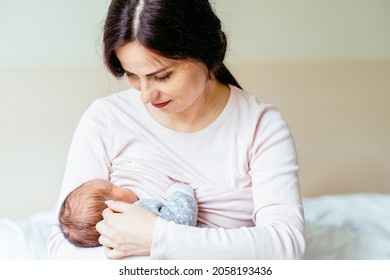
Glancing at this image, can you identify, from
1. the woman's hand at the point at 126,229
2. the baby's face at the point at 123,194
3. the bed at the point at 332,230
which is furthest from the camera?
the bed at the point at 332,230

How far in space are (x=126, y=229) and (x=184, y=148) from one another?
20 cm

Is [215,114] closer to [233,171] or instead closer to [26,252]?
[233,171]

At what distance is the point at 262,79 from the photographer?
57.9 inches

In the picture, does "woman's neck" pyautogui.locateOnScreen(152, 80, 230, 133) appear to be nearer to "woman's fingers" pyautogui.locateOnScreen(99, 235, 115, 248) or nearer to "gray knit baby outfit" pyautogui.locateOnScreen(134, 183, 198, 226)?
"gray knit baby outfit" pyautogui.locateOnScreen(134, 183, 198, 226)

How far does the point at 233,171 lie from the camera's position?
95 cm

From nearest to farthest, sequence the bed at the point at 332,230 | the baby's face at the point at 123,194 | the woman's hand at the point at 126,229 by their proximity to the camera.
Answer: the woman's hand at the point at 126,229, the baby's face at the point at 123,194, the bed at the point at 332,230

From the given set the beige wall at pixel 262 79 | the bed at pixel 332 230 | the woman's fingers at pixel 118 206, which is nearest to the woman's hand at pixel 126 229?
the woman's fingers at pixel 118 206

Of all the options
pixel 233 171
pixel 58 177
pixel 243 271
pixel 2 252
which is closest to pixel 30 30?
pixel 58 177

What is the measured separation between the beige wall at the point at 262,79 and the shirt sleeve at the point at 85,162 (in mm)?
346

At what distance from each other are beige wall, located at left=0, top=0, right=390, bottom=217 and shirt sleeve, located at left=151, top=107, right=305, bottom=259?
0.46m

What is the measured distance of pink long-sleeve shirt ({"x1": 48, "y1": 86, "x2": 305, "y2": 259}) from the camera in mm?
918

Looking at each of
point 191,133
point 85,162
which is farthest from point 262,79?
point 85,162

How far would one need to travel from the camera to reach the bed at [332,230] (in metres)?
1.15

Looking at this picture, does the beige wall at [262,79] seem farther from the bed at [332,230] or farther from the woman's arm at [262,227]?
the woman's arm at [262,227]
